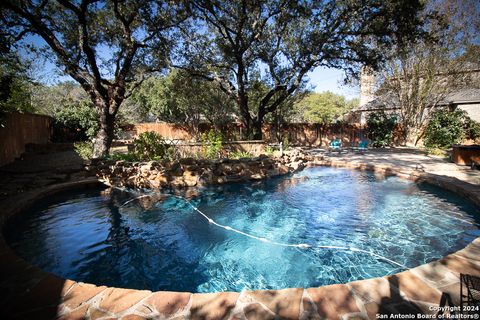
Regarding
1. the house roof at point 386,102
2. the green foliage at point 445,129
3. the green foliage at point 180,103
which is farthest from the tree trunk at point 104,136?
the house roof at point 386,102

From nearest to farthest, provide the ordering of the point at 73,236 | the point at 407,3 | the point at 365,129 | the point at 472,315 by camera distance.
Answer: the point at 472,315, the point at 73,236, the point at 407,3, the point at 365,129

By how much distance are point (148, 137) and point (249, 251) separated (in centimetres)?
715

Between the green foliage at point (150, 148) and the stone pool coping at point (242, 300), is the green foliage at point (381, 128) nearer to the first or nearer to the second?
the green foliage at point (150, 148)

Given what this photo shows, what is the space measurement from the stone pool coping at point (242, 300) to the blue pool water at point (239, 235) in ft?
3.41

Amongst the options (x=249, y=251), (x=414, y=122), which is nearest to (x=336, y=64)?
(x=414, y=122)

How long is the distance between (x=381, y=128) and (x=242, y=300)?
66.1 feet

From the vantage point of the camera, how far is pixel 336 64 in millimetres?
12875

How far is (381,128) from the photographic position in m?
18.8

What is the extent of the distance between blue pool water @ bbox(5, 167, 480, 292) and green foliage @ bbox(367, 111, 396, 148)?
12.5 metres

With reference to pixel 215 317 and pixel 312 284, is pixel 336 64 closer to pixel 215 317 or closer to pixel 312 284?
pixel 312 284

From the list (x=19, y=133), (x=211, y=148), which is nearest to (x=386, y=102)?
(x=211, y=148)

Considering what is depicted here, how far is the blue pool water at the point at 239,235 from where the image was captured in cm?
370

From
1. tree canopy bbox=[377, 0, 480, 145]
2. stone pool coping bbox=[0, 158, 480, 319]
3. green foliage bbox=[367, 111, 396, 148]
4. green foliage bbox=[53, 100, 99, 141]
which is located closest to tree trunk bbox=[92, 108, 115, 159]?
green foliage bbox=[53, 100, 99, 141]

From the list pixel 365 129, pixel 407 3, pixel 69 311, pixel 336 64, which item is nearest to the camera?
pixel 69 311
